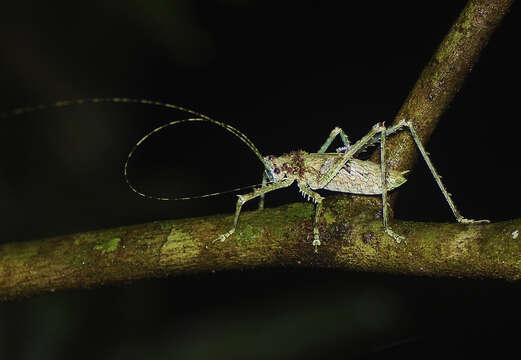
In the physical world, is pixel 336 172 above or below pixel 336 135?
below

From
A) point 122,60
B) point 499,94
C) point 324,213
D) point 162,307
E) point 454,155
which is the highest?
point 122,60

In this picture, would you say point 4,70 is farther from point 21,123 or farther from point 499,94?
point 499,94

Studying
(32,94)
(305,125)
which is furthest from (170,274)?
(32,94)

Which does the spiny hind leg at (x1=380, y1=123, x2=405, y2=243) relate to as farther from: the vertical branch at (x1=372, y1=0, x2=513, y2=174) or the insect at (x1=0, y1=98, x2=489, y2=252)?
the vertical branch at (x1=372, y1=0, x2=513, y2=174)

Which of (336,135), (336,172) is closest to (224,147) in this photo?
(336,135)

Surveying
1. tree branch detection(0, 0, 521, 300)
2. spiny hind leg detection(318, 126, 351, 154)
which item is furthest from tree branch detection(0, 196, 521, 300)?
spiny hind leg detection(318, 126, 351, 154)

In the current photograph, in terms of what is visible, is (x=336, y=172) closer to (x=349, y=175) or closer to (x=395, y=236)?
(x=349, y=175)
